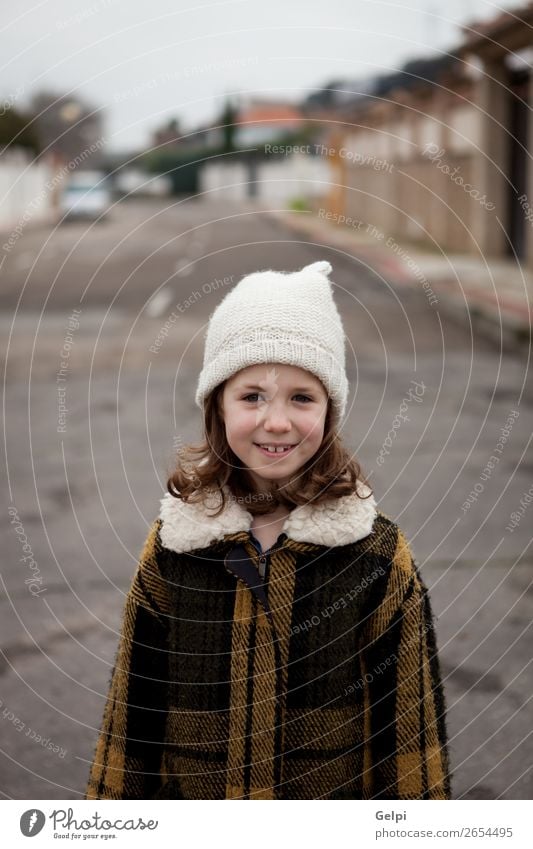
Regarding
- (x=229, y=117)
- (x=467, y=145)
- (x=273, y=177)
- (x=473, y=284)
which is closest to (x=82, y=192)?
(x=467, y=145)

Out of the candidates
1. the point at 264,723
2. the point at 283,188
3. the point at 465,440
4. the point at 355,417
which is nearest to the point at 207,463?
the point at 264,723

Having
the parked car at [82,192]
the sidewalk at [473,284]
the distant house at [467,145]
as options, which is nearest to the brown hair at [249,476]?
the sidewalk at [473,284]

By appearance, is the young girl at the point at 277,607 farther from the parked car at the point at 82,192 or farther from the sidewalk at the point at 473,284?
the parked car at the point at 82,192

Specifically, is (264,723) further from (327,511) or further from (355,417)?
(355,417)

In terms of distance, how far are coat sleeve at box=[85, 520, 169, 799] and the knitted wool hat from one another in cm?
29

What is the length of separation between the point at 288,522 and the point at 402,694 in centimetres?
32

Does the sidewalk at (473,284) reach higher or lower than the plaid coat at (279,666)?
higher

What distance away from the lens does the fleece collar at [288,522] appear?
1392 mm

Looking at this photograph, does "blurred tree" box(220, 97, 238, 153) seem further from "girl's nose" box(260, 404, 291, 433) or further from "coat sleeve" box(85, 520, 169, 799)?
"coat sleeve" box(85, 520, 169, 799)

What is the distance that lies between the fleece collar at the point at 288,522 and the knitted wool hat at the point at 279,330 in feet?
0.56

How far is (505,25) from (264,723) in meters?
10.9
